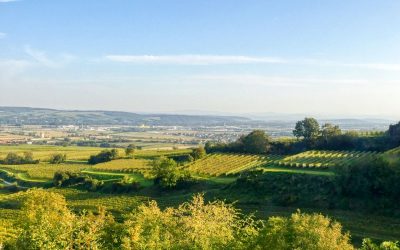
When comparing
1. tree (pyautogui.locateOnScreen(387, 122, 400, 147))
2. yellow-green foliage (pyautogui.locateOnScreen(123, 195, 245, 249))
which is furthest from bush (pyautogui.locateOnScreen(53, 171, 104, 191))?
tree (pyautogui.locateOnScreen(387, 122, 400, 147))

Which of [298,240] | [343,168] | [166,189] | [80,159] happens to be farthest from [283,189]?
[80,159]

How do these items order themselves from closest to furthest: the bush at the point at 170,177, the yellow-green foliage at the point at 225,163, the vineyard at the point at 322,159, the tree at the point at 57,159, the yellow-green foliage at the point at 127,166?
the vineyard at the point at 322,159, the bush at the point at 170,177, the yellow-green foliage at the point at 225,163, the yellow-green foliage at the point at 127,166, the tree at the point at 57,159

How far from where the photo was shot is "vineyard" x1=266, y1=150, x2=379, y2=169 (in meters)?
71.1

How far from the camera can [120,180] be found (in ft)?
267

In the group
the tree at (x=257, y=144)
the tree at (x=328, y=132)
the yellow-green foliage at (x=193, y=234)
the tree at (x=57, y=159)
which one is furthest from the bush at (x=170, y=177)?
the tree at (x=57, y=159)

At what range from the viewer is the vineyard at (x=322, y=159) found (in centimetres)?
7112

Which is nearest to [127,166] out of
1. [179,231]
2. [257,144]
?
[257,144]

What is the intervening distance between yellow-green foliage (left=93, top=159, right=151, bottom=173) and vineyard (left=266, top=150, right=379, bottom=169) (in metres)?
27.4

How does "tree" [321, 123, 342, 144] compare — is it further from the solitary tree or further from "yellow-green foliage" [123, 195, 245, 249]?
"yellow-green foliage" [123, 195, 245, 249]

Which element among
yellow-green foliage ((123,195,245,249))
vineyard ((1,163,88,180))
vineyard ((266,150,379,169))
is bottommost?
vineyard ((1,163,88,180))

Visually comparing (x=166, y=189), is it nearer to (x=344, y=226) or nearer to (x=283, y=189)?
(x=283, y=189)

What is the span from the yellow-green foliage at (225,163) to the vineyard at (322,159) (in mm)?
4829

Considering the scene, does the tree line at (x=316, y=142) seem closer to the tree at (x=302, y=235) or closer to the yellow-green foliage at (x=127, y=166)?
the yellow-green foliage at (x=127, y=166)

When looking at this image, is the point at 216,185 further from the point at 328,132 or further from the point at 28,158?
the point at 28,158
